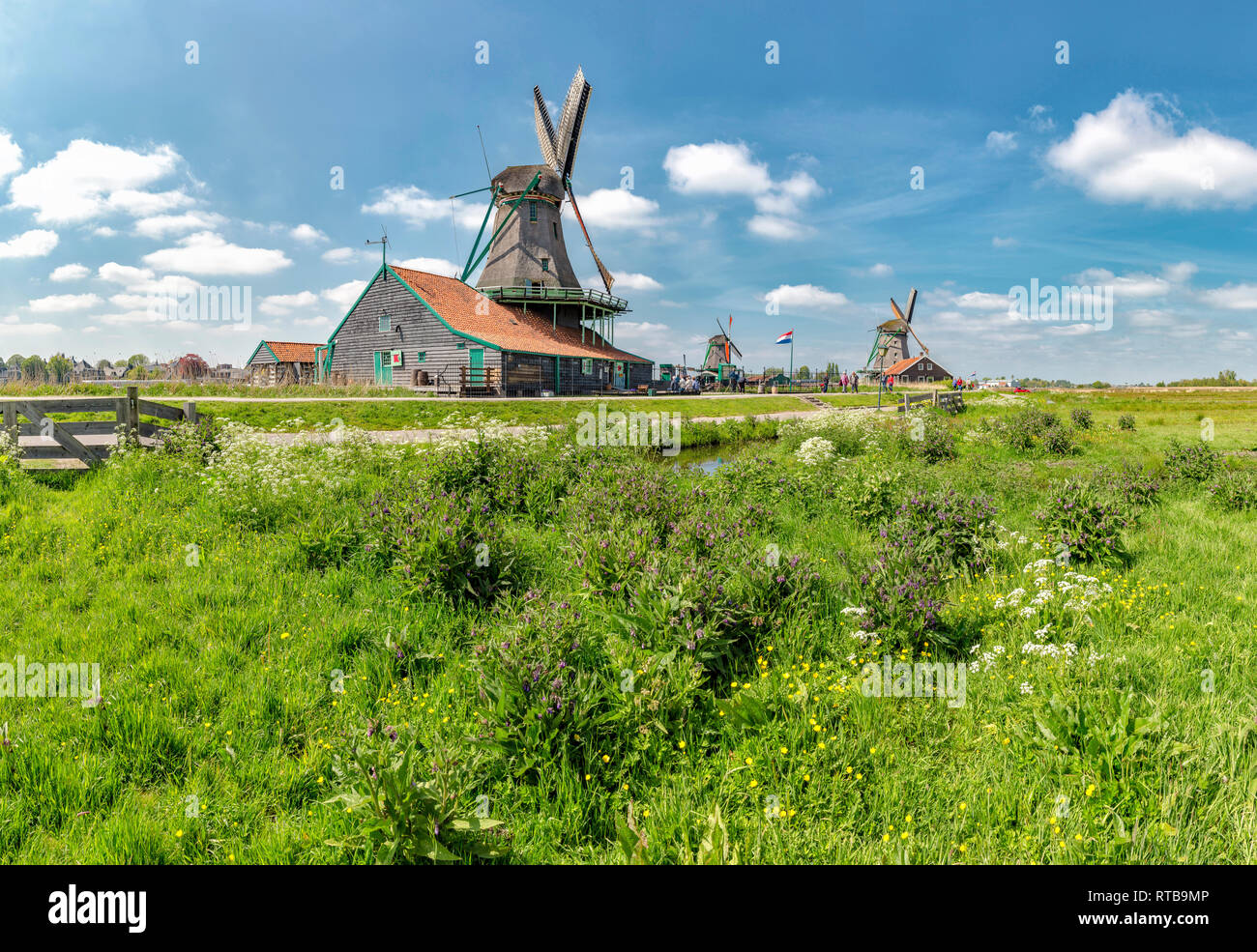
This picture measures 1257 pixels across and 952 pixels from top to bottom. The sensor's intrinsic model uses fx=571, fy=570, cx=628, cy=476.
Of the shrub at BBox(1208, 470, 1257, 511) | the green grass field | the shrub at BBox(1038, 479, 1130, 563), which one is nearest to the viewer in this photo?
the green grass field

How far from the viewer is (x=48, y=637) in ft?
17.0

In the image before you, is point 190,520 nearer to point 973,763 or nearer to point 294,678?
point 294,678

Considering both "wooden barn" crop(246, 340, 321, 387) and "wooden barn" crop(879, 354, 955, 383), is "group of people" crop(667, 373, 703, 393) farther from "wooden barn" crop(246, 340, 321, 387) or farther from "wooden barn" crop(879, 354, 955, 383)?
"wooden barn" crop(879, 354, 955, 383)

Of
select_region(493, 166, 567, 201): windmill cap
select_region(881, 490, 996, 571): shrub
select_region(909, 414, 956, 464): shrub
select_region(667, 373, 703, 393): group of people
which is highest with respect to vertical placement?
select_region(493, 166, 567, 201): windmill cap

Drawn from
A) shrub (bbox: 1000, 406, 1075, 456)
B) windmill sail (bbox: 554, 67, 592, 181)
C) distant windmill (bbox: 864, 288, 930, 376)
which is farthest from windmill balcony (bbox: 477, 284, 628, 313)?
distant windmill (bbox: 864, 288, 930, 376)

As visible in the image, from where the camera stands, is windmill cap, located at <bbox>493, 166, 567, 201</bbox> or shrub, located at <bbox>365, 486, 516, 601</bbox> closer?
shrub, located at <bbox>365, 486, 516, 601</bbox>

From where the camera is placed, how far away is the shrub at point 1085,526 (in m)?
7.11

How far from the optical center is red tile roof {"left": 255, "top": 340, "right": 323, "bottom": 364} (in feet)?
175

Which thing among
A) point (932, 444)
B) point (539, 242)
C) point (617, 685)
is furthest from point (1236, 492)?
point (539, 242)

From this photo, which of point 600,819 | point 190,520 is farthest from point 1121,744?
point 190,520

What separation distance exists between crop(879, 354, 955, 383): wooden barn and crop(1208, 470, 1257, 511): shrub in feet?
285

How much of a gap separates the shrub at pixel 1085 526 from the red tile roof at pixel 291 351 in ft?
192

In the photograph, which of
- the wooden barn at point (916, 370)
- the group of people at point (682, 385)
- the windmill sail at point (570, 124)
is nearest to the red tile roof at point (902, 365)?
the wooden barn at point (916, 370)

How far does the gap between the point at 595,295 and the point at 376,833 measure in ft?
158
